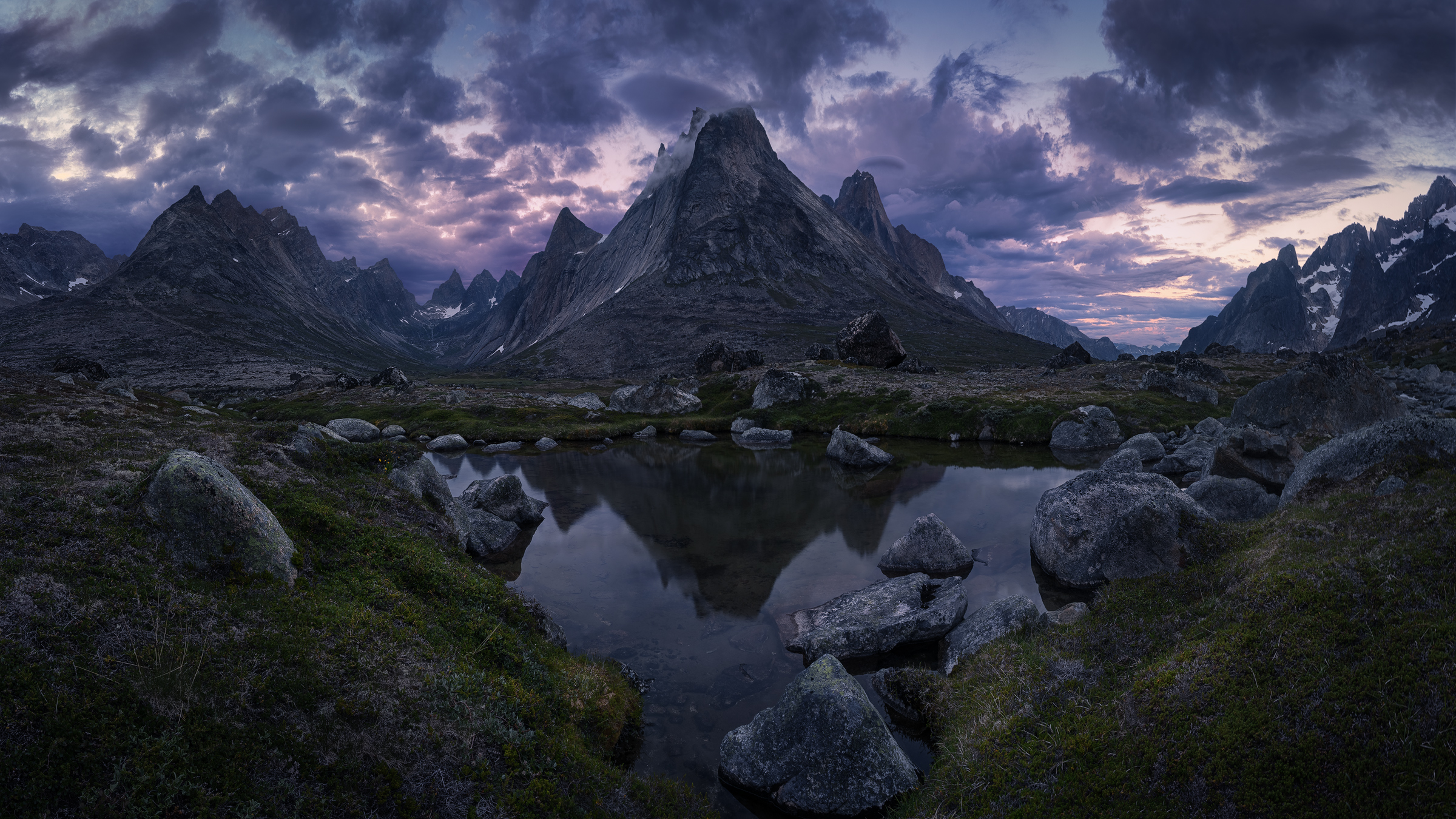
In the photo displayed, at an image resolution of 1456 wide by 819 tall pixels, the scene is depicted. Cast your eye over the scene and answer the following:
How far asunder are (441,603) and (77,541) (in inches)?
285

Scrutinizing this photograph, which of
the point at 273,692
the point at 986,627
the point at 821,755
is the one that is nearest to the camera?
the point at 273,692

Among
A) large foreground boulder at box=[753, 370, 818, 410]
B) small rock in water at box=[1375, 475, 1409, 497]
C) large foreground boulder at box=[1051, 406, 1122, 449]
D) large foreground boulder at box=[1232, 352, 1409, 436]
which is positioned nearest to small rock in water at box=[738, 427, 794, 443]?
large foreground boulder at box=[753, 370, 818, 410]

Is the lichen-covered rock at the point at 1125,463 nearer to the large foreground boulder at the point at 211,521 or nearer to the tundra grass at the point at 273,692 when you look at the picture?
the tundra grass at the point at 273,692

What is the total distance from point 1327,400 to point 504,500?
59.8 m

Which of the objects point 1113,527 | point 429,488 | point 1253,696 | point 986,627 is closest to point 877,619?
point 986,627

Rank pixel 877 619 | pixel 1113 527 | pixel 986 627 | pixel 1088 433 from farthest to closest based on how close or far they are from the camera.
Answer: pixel 1088 433
pixel 1113 527
pixel 877 619
pixel 986 627

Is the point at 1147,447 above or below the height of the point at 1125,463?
below

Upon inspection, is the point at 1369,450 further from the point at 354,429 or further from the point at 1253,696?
the point at 354,429

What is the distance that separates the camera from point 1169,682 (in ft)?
33.1

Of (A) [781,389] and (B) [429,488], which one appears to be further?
(A) [781,389]

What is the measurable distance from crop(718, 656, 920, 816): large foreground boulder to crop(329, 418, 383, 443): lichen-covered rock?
6247 centimetres

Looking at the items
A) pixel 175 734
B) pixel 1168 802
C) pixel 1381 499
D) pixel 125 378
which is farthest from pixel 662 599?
pixel 125 378

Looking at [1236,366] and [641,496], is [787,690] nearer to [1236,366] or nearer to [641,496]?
[641,496]

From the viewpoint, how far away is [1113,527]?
72.8 feet
